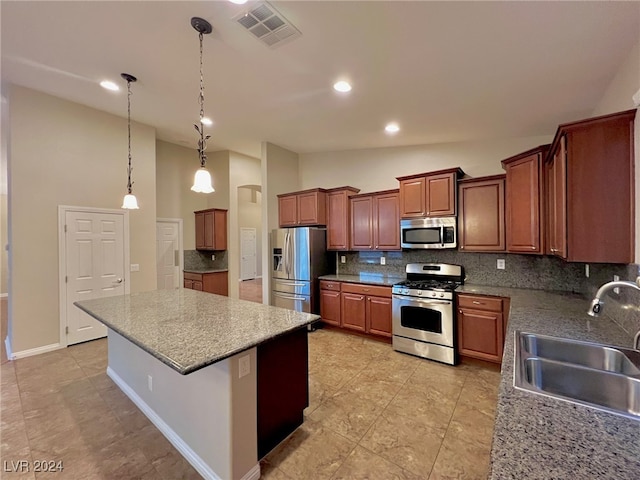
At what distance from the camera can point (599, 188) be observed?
6.10 feet

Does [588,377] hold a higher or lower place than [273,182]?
lower

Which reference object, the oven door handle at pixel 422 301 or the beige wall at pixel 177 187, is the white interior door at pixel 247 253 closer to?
the beige wall at pixel 177 187

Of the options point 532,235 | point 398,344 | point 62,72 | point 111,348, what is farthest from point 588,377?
point 62,72

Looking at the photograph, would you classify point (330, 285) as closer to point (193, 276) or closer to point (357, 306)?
point (357, 306)

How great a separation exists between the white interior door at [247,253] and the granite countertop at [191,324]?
7160mm

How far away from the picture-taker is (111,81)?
10.3 feet

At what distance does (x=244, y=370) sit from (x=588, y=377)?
68.6 inches

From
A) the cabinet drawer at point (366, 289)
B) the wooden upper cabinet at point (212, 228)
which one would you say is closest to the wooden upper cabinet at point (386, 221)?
the cabinet drawer at point (366, 289)

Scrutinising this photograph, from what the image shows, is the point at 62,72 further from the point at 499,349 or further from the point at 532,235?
the point at 499,349

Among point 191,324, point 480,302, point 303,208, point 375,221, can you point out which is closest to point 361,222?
point 375,221

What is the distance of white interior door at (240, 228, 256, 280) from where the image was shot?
9969 mm

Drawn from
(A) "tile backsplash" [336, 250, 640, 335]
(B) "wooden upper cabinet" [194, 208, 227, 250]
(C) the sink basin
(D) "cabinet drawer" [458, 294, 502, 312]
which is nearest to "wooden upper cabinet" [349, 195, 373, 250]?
(A) "tile backsplash" [336, 250, 640, 335]

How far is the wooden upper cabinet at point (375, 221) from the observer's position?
4.20 m

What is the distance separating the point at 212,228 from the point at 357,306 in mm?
3641
